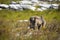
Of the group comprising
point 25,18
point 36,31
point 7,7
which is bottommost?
point 36,31

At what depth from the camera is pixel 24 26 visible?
6.95 feet

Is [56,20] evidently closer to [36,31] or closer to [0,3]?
[36,31]

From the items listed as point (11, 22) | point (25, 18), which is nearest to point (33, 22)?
point (25, 18)

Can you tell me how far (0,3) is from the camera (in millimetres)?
2195

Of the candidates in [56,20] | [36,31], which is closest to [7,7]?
[36,31]

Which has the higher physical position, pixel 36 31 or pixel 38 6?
pixel 38 6

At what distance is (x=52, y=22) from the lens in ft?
7.00

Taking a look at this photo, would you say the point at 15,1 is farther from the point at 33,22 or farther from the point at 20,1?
the point at 33,22

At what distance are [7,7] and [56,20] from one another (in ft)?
2.05

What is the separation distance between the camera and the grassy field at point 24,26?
6.85ft

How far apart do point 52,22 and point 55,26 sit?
0.06m

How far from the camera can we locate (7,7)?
216 centimetres

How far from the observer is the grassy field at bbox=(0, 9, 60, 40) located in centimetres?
209

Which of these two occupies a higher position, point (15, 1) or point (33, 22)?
point (15, 1)
